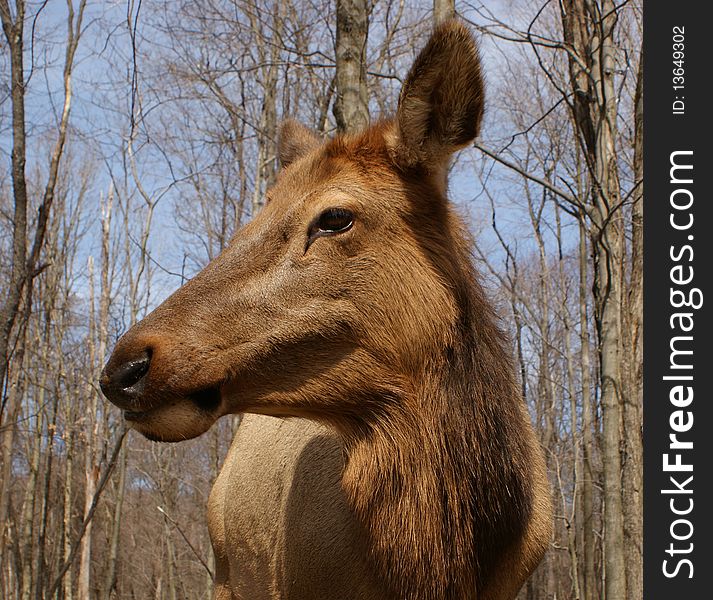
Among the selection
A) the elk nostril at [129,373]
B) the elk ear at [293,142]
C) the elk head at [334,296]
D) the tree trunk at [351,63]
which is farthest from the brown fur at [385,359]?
the tree trunk at [351,63]

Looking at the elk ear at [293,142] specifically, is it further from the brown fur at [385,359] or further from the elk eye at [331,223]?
the elk eye at [331,223]

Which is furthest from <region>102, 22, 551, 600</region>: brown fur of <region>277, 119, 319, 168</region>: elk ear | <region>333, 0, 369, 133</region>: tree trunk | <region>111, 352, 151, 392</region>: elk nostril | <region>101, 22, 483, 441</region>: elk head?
<region>333, 0, 369, 133</region>: tree trunk

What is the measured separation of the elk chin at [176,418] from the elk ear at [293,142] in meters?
1.84

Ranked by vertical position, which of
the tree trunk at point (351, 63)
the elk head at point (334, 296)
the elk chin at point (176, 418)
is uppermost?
the tree trunk at point (351, 63)

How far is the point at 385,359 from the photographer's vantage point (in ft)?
9.73

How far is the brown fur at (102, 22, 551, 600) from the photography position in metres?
2.82

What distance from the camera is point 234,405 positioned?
2822mm

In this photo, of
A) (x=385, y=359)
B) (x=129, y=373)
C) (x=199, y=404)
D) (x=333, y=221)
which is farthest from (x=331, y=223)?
(x=129, y=373)

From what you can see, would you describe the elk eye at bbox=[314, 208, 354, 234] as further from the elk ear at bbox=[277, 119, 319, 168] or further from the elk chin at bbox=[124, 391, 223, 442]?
the elk ear at bbox=[277, 119, 319, 168]

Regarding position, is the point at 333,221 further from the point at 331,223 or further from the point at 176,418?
the point at 176,418

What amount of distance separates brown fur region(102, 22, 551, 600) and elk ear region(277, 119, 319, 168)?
2.79ft

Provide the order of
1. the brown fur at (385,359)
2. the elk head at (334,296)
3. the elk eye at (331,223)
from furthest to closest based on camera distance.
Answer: the elk eye at (331,223) → the brown fur at (385,359) → the elk head at (334,296)

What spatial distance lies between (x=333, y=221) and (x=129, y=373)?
1.03 meters

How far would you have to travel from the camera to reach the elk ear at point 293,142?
4176 millimetres
